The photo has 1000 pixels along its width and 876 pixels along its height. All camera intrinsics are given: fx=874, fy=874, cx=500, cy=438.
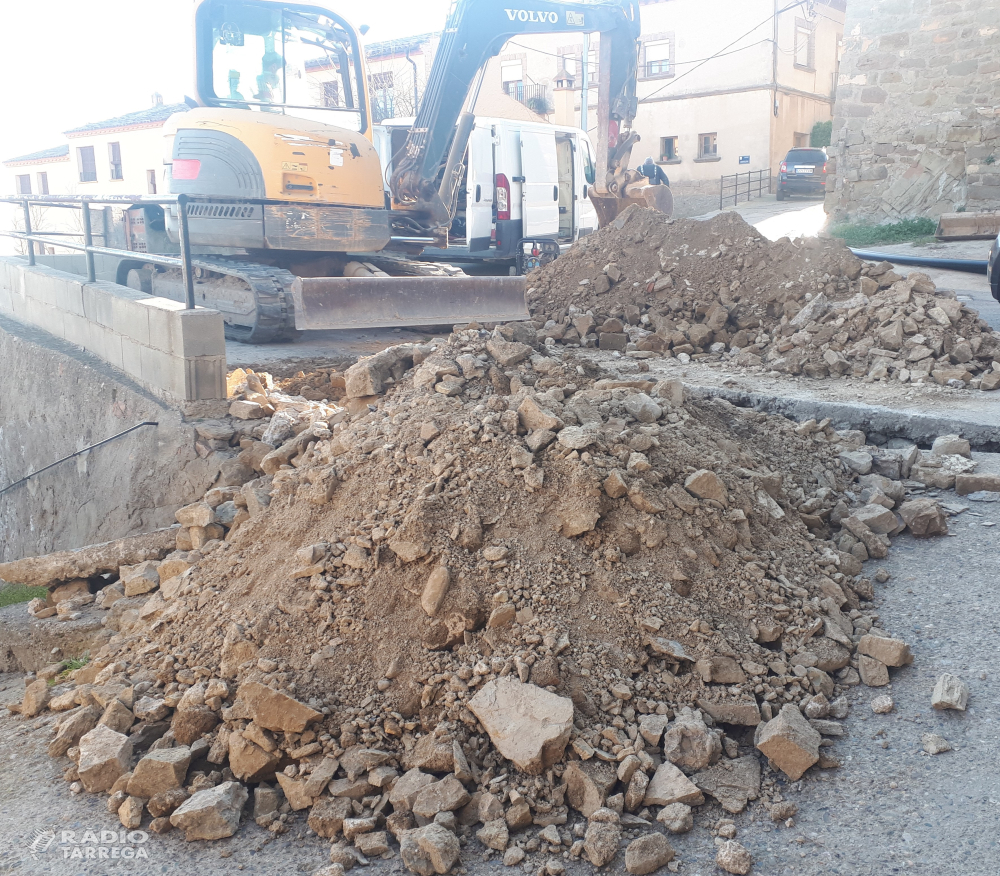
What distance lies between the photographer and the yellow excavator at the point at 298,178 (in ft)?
26.5

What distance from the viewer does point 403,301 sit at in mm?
8211

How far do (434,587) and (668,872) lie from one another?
113 centimetres

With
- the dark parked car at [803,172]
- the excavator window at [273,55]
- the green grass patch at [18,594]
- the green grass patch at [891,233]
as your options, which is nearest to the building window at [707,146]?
the dark parked car at [803,172]

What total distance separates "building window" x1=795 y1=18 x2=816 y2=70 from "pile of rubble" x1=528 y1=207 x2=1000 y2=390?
25.6 meters

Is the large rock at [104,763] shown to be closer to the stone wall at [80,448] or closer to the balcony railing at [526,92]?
the stone wall at [80,448]

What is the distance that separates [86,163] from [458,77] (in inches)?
1408

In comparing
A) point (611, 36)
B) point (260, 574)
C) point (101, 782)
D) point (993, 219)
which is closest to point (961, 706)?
point (260, 574)

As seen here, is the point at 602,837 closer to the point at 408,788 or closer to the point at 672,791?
the point at 672,791

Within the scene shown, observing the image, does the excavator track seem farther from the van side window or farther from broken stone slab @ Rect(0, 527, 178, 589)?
Answer: the van side window

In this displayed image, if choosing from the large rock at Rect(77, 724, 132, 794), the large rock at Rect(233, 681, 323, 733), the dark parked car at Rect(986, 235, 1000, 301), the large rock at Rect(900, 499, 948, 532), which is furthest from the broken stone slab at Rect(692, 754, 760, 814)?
the dark parked car at Rect(986, 235, 1000, 301)

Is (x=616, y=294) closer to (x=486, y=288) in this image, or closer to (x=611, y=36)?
(x=486, y=288)

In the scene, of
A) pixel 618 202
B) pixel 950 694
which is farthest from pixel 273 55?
pixel 950 694

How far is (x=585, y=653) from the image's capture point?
2.75 metres

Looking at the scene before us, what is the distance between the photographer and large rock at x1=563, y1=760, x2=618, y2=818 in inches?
92.1
